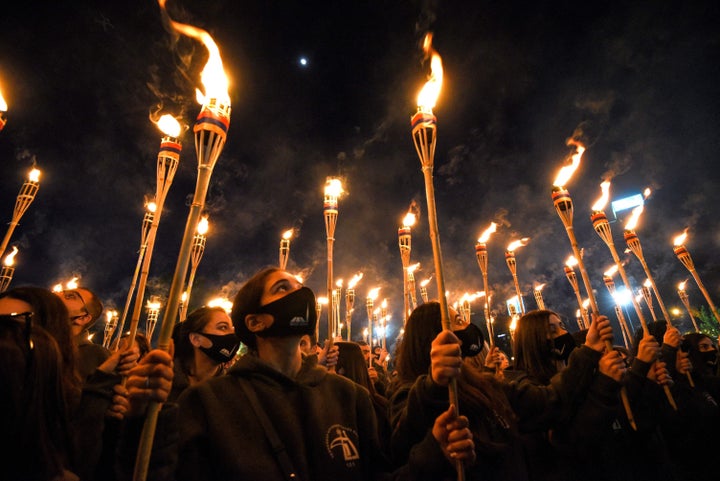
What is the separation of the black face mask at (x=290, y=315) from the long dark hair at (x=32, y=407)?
1530 millimetres

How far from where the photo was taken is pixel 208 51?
329 cm

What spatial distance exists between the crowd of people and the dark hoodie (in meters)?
0.01

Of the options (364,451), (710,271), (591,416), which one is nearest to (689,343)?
(591,416)

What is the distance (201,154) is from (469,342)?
3579 mm

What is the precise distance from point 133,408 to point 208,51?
324 cm

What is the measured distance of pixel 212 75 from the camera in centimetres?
302

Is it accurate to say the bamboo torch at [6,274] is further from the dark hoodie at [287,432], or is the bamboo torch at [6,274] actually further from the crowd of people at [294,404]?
the dark hoodie at [287,432]

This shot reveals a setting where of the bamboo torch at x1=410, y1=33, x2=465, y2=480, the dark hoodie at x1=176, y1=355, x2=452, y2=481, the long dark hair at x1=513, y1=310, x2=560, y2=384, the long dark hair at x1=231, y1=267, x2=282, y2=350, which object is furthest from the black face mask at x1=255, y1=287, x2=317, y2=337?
the long dark hair at x1=513, y1=310, x2=560, y2=384

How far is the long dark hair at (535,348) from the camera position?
483cm

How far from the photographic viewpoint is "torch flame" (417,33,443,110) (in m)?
3.65

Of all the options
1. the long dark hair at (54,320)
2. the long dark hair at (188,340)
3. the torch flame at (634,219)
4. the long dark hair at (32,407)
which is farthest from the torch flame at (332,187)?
the torch flame at (634,219)

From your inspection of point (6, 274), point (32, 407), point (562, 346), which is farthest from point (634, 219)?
point (6, 274)

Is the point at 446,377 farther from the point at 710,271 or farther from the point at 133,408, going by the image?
the point at 710,271

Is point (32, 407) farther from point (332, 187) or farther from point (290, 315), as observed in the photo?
point (332, 187)
